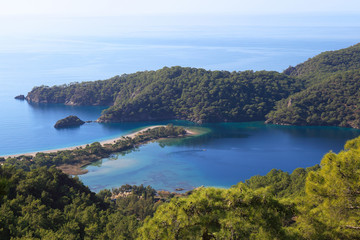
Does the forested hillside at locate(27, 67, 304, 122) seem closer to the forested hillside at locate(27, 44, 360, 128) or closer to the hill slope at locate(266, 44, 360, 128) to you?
the forested hillside at locate(27, 44, 360, 128)

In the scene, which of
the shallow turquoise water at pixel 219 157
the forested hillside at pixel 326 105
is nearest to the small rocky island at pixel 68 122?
the shallow turquoise water at pixel 219 157

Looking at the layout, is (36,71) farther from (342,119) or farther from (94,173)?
(342,119)

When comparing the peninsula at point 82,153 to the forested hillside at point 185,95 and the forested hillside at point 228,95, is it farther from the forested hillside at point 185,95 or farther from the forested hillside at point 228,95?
the forested hillside at point 228,95

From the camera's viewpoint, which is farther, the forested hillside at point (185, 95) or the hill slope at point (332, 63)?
the hill slope at point (332, 63)

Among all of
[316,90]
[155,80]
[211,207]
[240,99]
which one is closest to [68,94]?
[155,80]

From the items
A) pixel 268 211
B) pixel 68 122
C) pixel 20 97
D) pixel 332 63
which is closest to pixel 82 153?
pixel 68 122

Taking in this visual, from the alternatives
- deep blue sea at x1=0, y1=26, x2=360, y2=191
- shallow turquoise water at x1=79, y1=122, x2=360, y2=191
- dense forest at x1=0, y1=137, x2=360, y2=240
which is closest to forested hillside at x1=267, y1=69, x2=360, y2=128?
shallow turquoise water at x1=79, y1=122, x2=360, y2=191

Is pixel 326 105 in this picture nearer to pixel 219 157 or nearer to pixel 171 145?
pixel 219 157
